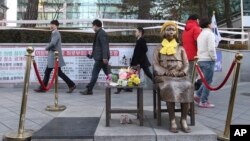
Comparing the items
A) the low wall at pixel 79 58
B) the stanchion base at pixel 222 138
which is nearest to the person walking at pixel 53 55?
the low wall at pixel 79 58

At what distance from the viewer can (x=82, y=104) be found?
9047mm

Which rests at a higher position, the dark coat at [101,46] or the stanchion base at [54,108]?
the dark coat at [101,46]

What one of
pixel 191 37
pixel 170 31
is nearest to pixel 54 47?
pixel 191 37

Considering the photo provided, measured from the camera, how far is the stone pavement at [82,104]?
23.0 feet

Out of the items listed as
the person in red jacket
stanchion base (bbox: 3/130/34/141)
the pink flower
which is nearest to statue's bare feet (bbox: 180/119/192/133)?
the pink flower

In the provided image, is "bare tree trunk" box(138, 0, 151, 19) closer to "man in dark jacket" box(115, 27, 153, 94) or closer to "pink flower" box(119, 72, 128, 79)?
"man in dark jacket" box(115, 27, 153, 94)

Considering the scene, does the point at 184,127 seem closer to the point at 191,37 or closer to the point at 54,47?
the point at 191,37

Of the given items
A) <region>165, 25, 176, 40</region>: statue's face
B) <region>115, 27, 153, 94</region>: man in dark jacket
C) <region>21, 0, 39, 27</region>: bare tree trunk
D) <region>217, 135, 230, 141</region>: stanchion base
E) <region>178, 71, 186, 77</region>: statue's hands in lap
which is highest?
<region>21, 0, 39, 27</region>: bare tree trunk

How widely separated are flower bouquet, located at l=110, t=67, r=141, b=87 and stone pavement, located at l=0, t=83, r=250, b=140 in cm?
146

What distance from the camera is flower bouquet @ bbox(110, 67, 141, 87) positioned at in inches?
251

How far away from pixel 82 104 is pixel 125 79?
2859 mm

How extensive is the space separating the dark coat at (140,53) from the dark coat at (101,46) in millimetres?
980

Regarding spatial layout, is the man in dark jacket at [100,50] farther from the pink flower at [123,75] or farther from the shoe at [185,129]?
the shoe at [185,129]

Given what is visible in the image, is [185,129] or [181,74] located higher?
[181,74]
